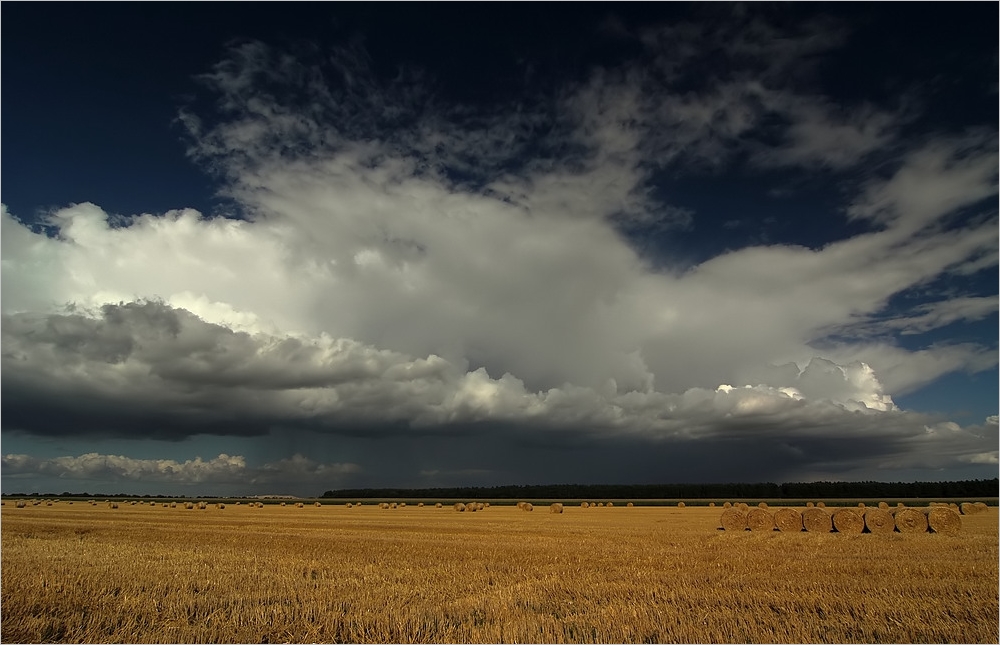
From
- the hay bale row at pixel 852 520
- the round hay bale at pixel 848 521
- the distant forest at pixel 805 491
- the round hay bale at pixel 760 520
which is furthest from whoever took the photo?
the distant forest at pixel 805 491

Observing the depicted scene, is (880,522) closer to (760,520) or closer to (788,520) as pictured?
(788,520)

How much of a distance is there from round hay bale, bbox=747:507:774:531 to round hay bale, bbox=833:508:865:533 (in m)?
2.90

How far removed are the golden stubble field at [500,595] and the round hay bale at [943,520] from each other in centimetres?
910

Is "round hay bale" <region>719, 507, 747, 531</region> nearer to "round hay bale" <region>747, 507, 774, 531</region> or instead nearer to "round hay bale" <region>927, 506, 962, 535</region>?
"round hay bale" <region>747, 507, 774, 531</region>

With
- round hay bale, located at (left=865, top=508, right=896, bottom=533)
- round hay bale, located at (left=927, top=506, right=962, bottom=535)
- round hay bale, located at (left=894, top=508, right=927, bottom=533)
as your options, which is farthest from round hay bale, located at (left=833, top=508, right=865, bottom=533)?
round hay bale, located at (left=927, top=506, right=962, bottom=535)

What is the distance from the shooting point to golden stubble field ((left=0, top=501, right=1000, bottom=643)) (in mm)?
8359

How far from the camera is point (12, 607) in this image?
9.42 meters

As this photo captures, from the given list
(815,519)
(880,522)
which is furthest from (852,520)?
(815,519)

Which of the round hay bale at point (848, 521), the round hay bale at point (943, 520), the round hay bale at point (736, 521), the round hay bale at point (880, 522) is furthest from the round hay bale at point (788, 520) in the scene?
the round hay bale at point (943, 520)

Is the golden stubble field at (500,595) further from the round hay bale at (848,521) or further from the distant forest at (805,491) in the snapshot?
the distant forest at (805,491)

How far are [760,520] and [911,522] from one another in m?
5.94

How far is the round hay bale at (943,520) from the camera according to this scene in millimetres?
25844

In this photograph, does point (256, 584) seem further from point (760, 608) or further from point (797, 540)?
point (797, 540)

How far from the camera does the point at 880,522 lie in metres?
26.7
